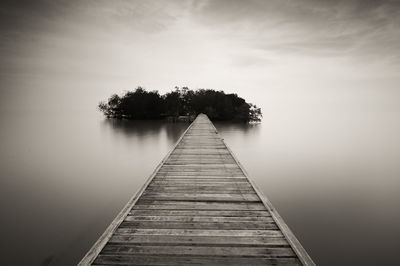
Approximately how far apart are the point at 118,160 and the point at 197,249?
17503 millimetres

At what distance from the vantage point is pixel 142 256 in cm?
307

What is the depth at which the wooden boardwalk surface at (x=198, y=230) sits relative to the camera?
10.0 ft

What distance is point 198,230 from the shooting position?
145 inches

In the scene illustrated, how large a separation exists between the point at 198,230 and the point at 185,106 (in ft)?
193

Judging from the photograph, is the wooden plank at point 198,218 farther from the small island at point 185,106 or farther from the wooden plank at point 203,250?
the small island at point 185,106

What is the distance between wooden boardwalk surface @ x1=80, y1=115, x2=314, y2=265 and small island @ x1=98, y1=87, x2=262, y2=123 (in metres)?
48.1

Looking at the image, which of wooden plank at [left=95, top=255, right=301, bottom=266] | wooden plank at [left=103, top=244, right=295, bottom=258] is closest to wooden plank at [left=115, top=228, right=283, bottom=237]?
wooden plank at [left=103, top=244, right=295, bottom=258]

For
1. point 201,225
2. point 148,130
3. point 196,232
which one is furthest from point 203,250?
point 148,130

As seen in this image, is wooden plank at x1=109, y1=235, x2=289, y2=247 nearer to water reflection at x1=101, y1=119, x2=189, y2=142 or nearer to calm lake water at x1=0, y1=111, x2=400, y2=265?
calm lake water at x1=0, y1=111, x2=400, y2=265

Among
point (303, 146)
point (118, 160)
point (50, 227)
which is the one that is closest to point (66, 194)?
point (50, 227)

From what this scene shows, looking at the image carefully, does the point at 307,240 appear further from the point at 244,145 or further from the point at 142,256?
the point at 244,145

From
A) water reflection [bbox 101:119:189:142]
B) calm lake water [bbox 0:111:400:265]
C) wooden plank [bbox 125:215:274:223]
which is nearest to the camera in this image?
wooden plank [bbox 125:215:274:223]

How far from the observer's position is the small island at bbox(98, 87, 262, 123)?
53469mm

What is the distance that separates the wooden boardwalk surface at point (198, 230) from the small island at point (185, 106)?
48.1m
